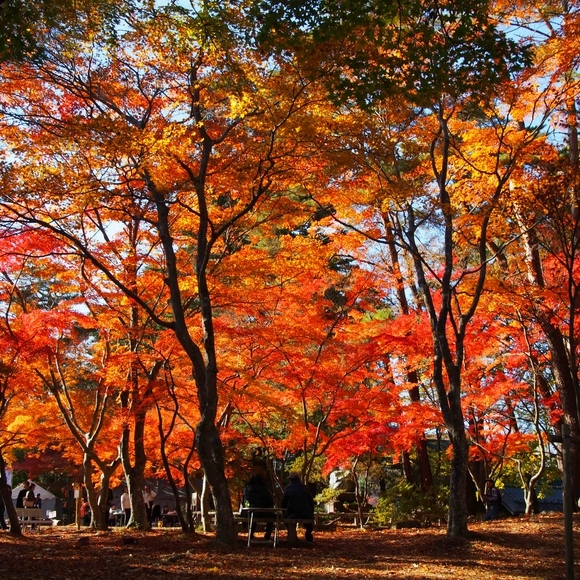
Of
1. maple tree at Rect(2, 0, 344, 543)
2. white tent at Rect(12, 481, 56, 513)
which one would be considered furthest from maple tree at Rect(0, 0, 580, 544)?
white tent at Rect(12, 481, 56, 513)

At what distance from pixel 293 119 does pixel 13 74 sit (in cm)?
414

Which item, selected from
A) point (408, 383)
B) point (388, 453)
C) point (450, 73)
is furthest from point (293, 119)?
point (388, 453)

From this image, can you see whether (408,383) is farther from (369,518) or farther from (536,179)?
(536,179)

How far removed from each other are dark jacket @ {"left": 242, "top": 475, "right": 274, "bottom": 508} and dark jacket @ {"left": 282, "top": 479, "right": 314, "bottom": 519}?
2.11ft

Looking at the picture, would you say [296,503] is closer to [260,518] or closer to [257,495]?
[260,518]

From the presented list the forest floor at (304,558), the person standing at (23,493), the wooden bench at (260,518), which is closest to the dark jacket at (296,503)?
the wooden bench at (260,518)

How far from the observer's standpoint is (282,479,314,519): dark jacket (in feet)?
27.7

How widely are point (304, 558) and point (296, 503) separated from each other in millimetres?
997

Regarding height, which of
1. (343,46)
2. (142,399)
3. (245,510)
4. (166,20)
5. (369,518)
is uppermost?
(166,20)

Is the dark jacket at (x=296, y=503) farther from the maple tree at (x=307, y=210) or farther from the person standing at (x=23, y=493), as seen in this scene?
the person standing at (x=23, y=493)

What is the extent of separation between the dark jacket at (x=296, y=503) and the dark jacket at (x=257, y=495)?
642 millimetres

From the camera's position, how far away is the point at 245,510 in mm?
8320

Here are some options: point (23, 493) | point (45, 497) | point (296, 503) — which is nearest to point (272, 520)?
point (296, 503)

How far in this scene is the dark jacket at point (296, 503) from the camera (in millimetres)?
8453
